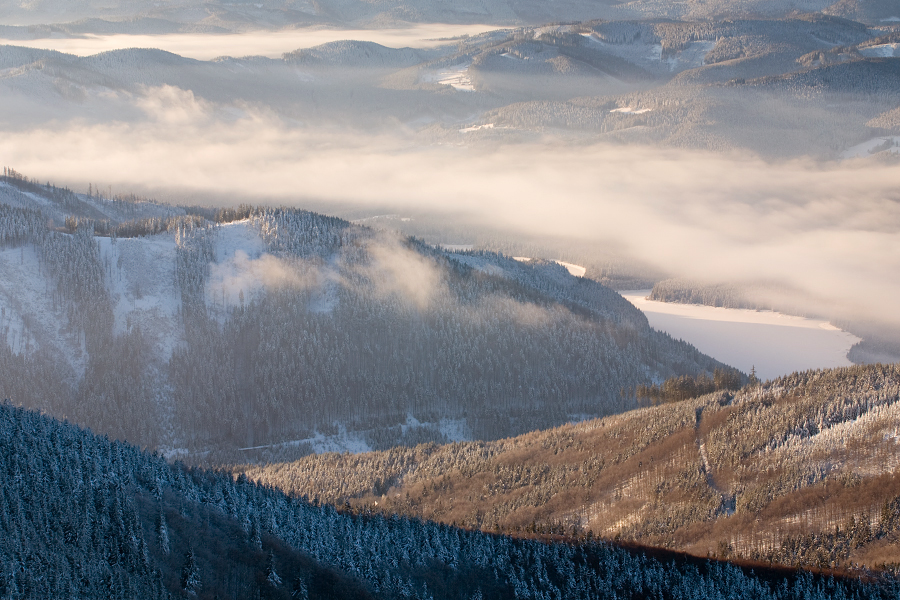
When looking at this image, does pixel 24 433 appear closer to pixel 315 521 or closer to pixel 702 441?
pixel 315 521

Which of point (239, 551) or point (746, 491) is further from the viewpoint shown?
point (746, 491)

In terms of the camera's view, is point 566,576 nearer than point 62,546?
No

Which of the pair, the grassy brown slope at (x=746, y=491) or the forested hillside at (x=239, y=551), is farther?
the grassy brown slope at (x=746, y=491)

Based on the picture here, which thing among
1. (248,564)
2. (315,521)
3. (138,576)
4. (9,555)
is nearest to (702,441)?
(315,521)

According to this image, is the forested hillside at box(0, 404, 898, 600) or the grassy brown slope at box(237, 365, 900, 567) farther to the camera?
the grassy brown slope at box(237, 365, 900, 567)
